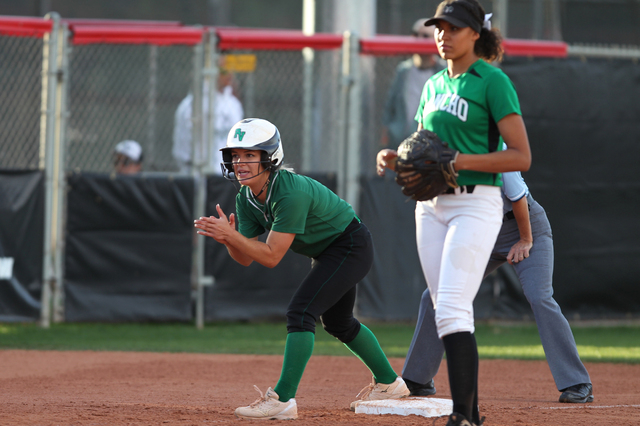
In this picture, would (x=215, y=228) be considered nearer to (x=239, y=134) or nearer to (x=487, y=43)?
(x=239, y=134)

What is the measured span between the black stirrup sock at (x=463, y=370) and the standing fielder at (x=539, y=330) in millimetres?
1350

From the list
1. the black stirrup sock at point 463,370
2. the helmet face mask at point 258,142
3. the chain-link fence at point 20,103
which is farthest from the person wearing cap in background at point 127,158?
the black stirrup sock at point 463,370

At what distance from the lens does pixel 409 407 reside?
4.59 m

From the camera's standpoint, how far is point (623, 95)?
9516mm

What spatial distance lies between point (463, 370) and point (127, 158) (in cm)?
681

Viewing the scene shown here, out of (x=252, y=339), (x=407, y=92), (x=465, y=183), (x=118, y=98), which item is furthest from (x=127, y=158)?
(x=465, y=183)

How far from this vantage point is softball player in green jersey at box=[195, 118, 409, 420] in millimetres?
4336

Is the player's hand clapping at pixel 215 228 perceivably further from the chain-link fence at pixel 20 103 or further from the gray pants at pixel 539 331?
the chain-link fence at pixel 20 103

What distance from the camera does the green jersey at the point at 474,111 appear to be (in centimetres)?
379

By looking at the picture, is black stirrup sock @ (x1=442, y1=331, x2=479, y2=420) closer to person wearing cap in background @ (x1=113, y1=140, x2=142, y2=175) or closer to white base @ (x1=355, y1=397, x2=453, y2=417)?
white base @ (x1=355, y1=397, x2=453, y2=417)

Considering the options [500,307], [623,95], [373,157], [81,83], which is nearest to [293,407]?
[500,307]

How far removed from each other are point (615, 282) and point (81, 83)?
9498 millimetres

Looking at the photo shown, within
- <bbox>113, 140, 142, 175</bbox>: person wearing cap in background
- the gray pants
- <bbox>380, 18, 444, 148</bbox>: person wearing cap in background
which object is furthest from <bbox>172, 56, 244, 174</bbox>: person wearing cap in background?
the gray pants

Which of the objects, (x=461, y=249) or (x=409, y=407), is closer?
(x=461, y=249)
